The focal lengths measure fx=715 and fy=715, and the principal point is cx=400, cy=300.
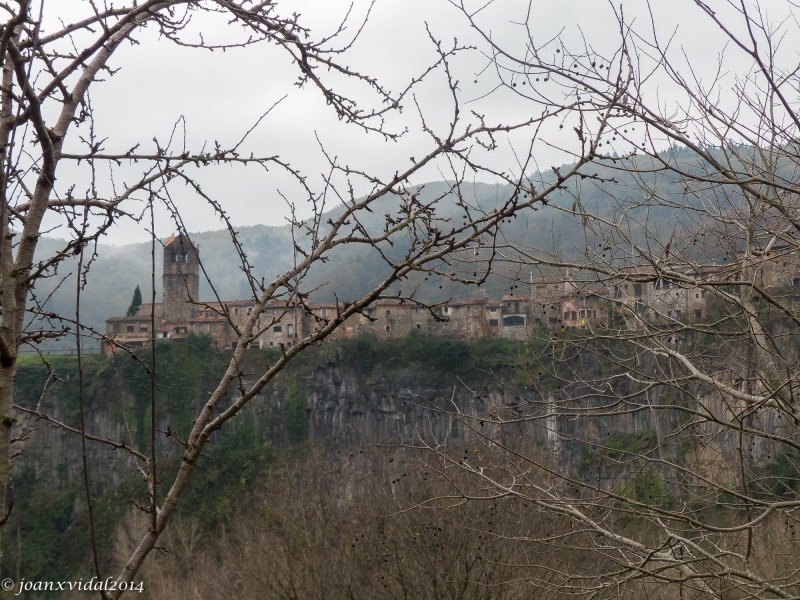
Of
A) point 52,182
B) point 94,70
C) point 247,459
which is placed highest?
point 94,70

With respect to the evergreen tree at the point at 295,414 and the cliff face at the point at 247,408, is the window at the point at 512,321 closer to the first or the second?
the cliff face at the point at 247,408

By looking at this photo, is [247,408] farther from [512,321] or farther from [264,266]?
[264,266]

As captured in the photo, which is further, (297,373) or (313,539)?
(297,373)

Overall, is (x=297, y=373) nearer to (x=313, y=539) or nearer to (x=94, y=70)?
(x=313, y=539)

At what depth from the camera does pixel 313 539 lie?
13344 millimetres

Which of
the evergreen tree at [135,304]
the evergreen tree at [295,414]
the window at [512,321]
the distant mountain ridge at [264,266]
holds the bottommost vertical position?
the evergreen tree at [295,414]

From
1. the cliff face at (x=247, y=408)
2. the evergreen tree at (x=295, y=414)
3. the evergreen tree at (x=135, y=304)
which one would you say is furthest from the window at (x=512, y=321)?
the evergreen tree at (x=135, y=304)

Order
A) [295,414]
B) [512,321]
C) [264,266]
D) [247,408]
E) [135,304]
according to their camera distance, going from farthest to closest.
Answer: [264,266] < [135,304] < [512,321] < [295,414] < [247,408]

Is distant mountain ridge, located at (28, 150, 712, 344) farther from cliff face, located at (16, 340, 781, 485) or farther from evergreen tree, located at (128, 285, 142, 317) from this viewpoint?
cliff face, located at (16, 340, 781, 485)

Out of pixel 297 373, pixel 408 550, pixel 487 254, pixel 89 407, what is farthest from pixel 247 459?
pixel 487 254

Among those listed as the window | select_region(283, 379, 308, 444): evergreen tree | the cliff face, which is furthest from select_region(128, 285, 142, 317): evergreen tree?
the window

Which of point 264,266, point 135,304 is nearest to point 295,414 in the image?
point 135,304

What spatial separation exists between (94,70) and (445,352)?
1035 inches

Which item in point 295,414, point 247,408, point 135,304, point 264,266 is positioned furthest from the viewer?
point 264,266
